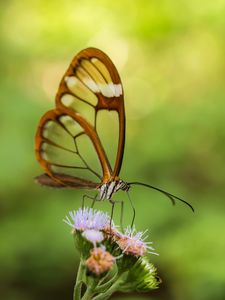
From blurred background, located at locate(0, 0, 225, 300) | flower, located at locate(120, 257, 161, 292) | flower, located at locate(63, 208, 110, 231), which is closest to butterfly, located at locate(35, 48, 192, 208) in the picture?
flower, located at locate(63, 208, 110, 231)

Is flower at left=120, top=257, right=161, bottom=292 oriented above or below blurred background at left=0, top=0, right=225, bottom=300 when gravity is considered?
below

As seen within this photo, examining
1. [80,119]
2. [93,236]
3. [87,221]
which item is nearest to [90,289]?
[93,236]

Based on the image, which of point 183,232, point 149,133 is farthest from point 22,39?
point 183,232

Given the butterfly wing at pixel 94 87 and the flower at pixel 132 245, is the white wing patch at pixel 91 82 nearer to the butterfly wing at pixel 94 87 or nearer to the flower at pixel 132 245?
the butterfly wing at pixel 94 87

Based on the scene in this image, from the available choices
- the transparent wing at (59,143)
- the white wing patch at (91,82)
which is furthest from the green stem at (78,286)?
the white wing patch at (91,82)

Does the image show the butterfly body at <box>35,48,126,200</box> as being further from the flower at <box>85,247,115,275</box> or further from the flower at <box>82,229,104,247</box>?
the flower at <box>85,247,115,275</box>

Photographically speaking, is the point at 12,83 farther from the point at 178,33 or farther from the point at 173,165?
the point at 178,33
